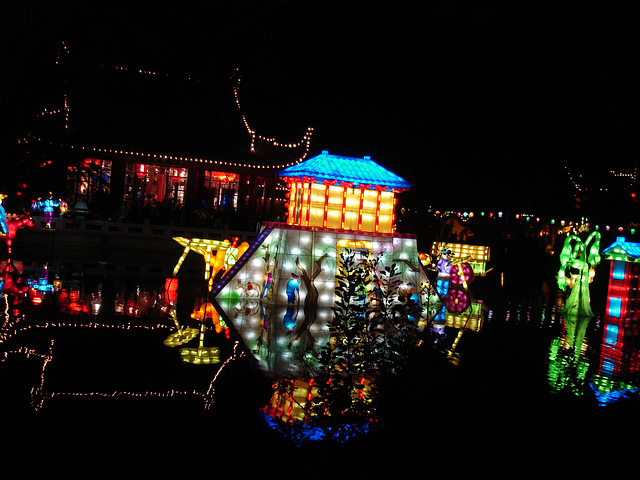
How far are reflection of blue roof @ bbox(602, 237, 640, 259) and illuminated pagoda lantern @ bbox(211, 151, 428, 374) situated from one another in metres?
4.35

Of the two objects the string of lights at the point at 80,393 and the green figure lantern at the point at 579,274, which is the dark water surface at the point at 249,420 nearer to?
the string of lights at the point at 80,393

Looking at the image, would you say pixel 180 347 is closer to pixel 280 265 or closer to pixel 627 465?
pixel 280 265

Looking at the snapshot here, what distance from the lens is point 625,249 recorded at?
15.1 metres

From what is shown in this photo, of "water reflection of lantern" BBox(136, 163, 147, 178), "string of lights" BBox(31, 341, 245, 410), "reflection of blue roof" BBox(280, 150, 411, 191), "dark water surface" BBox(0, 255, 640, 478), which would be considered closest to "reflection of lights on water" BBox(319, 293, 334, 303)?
"reflection of blue roof" BBox(280, 150, 411, 191)

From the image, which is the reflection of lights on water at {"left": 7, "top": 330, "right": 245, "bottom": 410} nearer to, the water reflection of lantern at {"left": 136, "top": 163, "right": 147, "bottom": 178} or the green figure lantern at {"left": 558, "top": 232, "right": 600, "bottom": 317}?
the green figure lantern at {"left": 558, "top": 232, "right": 600, "bottom": 317}

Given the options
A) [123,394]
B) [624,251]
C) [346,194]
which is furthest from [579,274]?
[123,394]

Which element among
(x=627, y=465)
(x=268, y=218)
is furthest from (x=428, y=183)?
(x=627, y=465)

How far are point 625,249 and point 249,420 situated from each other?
463 inches

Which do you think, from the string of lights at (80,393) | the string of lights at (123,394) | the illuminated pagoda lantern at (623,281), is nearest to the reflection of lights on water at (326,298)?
the string of lights at (80,393)

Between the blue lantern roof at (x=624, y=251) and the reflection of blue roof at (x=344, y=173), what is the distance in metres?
4.88

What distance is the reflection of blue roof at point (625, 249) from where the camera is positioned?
14988 millimetres

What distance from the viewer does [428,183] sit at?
27.7m

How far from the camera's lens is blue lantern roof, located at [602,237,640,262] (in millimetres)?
14984

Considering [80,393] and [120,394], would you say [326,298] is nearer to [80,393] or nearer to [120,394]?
[120,394]
